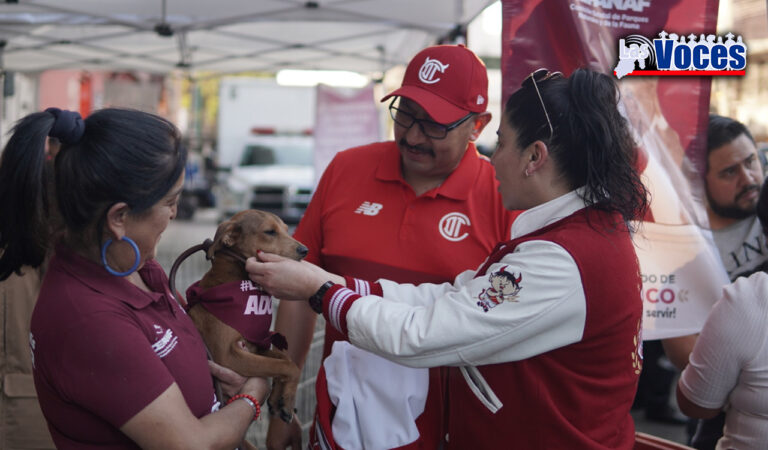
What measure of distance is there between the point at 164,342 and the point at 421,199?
1291 millimetres

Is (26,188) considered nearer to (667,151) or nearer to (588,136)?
(588,136)

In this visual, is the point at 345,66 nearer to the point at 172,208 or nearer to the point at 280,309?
the point at 280,309

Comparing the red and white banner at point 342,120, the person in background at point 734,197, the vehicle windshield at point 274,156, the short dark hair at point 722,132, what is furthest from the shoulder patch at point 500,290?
Answer: the vehicle windshield at point 274,156

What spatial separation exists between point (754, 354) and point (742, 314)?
15 centimetres

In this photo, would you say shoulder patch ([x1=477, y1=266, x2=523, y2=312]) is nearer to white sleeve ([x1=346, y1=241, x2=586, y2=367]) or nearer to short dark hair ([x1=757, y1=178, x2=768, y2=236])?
white sleeve ([x1=346, y1=241, x2=586, y2=367])

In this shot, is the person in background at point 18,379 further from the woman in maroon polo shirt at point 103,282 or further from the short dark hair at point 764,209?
the short dark hair at point 764,209

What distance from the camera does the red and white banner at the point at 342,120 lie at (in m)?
10.2

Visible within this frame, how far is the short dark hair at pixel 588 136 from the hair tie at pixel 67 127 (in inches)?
50.8

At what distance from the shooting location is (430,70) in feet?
9.54

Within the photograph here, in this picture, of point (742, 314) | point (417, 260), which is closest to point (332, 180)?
point (417, 260)

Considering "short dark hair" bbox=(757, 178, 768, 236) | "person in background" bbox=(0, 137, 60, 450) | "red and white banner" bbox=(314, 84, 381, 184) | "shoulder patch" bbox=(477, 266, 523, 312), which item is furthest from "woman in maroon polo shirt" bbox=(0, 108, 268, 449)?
"red and white banner" bbox=(314, 84, 381, 184)

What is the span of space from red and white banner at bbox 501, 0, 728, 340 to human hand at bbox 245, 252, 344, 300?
137 cm

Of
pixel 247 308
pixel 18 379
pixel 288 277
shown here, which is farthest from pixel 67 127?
pixel 18 379

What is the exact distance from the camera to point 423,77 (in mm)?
2904
